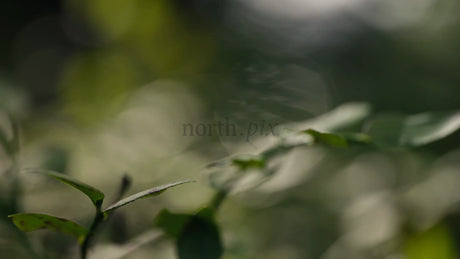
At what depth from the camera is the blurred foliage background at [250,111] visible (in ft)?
1.31

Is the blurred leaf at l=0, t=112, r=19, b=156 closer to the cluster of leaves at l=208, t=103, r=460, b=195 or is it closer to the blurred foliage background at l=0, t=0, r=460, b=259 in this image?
the blurred foliage background at l=0, t=0, r=460, b=259

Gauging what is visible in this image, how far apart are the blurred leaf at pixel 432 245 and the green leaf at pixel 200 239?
0.18 m

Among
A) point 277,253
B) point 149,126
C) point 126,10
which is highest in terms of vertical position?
point 126,10

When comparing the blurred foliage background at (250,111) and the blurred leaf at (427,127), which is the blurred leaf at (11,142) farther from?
the blurred leaf at (427,127)

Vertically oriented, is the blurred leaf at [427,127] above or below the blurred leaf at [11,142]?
above

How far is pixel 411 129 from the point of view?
10.8 inches

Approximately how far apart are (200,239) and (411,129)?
0.44 ft

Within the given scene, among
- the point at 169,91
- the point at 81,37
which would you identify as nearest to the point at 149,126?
the point at 169,91

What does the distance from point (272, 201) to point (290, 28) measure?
548 mm

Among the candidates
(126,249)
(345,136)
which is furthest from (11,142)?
(345,136)

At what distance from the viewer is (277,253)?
0.42 metres

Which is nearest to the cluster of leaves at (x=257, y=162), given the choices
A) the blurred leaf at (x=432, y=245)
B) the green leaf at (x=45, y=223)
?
the green leaf at (x=45, y=223)

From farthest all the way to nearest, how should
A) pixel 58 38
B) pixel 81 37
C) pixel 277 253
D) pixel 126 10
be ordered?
pixel 58 38 → pixel 81 37 → pixel 126 10 → pixel 277 253

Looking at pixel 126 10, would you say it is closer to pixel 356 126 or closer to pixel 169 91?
pixel 169 91
